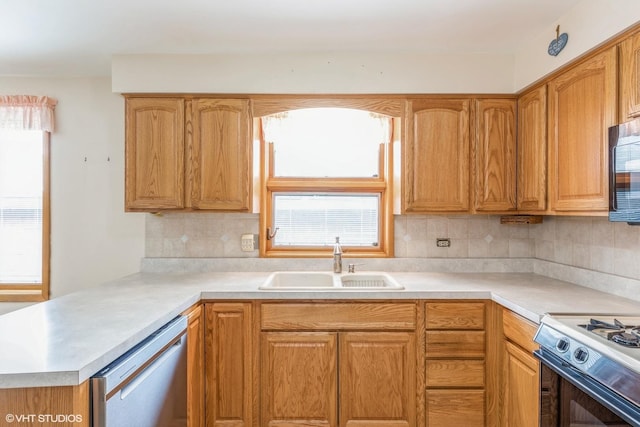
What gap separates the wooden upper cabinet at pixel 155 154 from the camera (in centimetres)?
229

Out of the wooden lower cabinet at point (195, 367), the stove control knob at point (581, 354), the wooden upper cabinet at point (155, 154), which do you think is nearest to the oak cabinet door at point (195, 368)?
the wooden lower cabinet at point (195, 367)

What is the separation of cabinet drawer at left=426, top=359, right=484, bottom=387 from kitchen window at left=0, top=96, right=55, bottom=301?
2.72 m

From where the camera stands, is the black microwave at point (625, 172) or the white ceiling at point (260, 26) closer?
the black microwave at point (625, 172)

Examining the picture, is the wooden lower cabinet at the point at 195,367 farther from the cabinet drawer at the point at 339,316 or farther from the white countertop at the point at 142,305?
the cabinet drawer at the point at 339,316

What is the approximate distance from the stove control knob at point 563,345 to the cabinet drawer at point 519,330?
0.27 meters

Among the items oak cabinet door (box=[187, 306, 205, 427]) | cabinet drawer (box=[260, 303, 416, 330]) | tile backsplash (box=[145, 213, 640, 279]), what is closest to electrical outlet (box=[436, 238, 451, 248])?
tile backsplash (box=[145, 213, 640, 279])

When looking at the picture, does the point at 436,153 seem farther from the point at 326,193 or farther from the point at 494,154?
the point at 326,193

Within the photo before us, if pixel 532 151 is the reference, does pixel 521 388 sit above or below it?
below

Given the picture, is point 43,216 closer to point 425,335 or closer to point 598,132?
point 425,335

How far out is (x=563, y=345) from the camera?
1291 mm

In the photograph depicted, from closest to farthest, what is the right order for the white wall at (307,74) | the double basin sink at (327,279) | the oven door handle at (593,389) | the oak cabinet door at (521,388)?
1. the oven door handle at (593,389)
2. the oak cabinet door at (521,388)
3. the white wall at (307,74)
4. the double basin sink at (327,279)

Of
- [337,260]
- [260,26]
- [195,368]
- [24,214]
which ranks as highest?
[260,26]

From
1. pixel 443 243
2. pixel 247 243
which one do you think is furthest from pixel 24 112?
pixel 443 243

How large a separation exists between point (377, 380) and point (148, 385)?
3.85 ft
